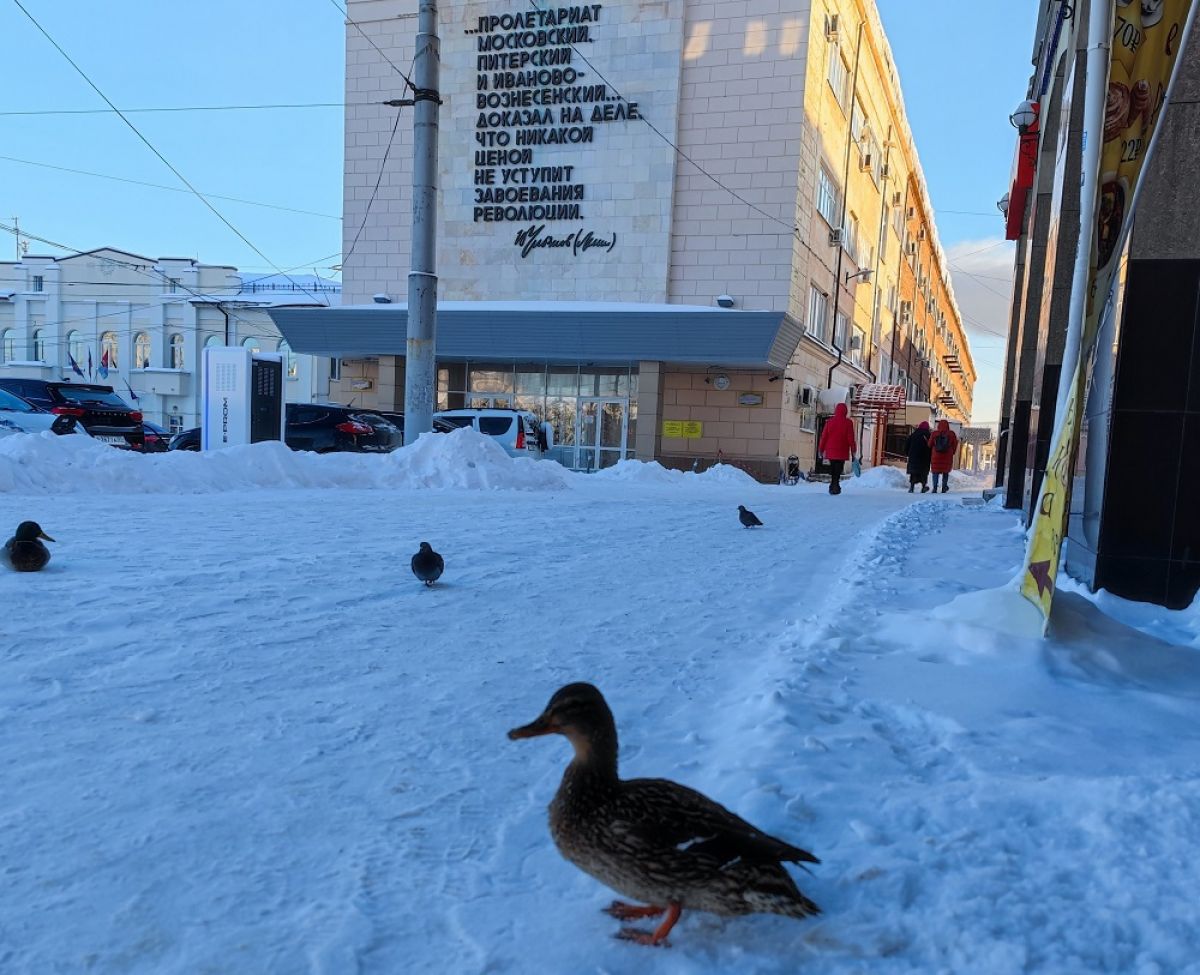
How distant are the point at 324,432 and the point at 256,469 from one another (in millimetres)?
6141

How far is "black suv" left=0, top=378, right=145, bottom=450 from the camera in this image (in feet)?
51.5

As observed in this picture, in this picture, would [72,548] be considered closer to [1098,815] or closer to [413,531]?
[413,531]

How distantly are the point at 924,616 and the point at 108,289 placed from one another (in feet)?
164

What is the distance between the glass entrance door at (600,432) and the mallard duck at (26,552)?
20132 millimetres

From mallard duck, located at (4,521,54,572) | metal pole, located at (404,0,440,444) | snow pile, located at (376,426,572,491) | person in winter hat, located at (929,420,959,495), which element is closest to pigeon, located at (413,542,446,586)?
mallard duck, located at (4,521,54,572)

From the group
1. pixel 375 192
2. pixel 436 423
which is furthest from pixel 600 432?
pixel 375 192

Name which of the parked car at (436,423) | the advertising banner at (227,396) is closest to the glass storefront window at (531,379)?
the parked car at (436,423)

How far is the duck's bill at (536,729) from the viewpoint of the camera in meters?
1.86

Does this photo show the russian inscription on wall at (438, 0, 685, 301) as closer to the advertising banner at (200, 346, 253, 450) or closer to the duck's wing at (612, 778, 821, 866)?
the advertising banner at (200, 346, 253, 450)

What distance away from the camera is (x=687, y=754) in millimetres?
2867

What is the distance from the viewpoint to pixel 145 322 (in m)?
43.5

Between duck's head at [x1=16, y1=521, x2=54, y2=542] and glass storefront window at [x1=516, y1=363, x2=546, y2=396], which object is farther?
glass storefront window at [x1=516, y1=363, x2=546, y2=396]

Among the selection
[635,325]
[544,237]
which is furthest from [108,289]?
[635,325]

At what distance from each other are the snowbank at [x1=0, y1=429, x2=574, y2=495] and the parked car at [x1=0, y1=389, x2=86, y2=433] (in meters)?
5.94
